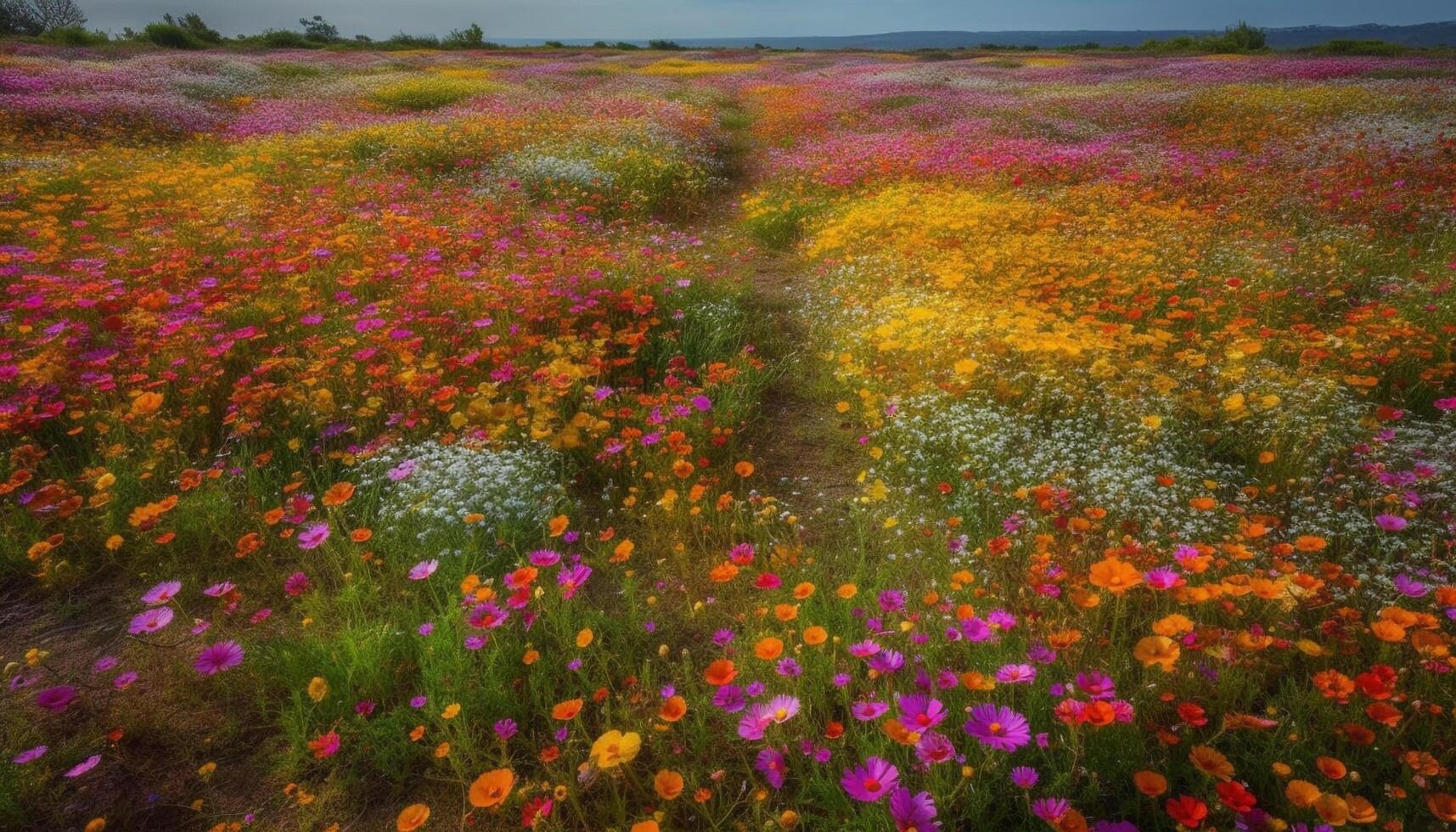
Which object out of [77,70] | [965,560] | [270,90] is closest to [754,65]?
[270,90]

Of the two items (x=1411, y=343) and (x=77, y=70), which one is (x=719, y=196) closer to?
(x=1411, y=343)

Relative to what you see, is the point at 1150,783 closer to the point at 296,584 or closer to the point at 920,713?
the point at 920,713

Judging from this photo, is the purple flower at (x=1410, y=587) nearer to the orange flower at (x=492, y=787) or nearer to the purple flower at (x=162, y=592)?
the orange flower at (x=492, y=787)

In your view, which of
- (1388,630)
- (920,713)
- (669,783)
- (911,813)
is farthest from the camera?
(1388,630)

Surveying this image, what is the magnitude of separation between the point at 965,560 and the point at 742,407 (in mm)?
2228

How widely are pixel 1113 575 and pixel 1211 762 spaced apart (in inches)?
26.6

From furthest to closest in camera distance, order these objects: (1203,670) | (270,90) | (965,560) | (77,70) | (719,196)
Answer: (270,90)
(77,70)
(719,196)
(965,560)
(1203,670)

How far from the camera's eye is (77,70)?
19.3 metres

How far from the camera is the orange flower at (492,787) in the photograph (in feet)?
6.64

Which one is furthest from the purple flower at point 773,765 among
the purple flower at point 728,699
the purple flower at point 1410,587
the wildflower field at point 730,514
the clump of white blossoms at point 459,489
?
the purple flower at point 1410,587

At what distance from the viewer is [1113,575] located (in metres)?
2.55

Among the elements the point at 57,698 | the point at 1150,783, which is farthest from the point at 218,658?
the point at 1150,783

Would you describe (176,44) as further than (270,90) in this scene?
Yes

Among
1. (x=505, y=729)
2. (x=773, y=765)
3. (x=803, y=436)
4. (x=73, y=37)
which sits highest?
(x=73, y=37)
